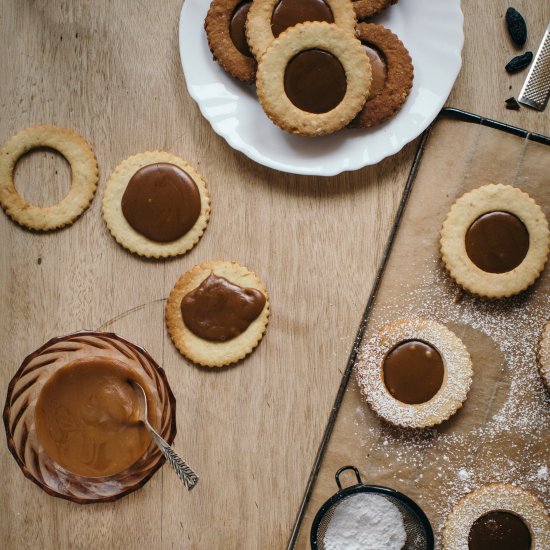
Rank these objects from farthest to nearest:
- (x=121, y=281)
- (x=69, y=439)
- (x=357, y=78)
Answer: (x=121, y=281), (x=357, y=78), (x=69, y=439)

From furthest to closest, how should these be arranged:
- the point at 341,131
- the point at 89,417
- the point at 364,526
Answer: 1. the point at 341,131
2. the point at 364,526
3. the point at 89,417

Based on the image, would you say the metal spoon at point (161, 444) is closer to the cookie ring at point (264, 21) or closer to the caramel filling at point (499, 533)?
the caramel filling at point (499, 533)

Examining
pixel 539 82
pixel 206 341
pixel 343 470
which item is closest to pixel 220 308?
pixel 206 341

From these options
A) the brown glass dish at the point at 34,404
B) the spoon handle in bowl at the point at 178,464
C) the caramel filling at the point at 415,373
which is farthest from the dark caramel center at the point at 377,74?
the spoon handle in bowl at the point at 178,464

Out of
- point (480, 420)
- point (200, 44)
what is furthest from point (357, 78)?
Result: point (480, 420)

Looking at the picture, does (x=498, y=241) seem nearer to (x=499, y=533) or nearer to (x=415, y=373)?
(x=415, y=373)

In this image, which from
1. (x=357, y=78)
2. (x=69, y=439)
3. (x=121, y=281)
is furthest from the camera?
(x=121, y=281)

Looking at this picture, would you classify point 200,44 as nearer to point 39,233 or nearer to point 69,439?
point 39,233
